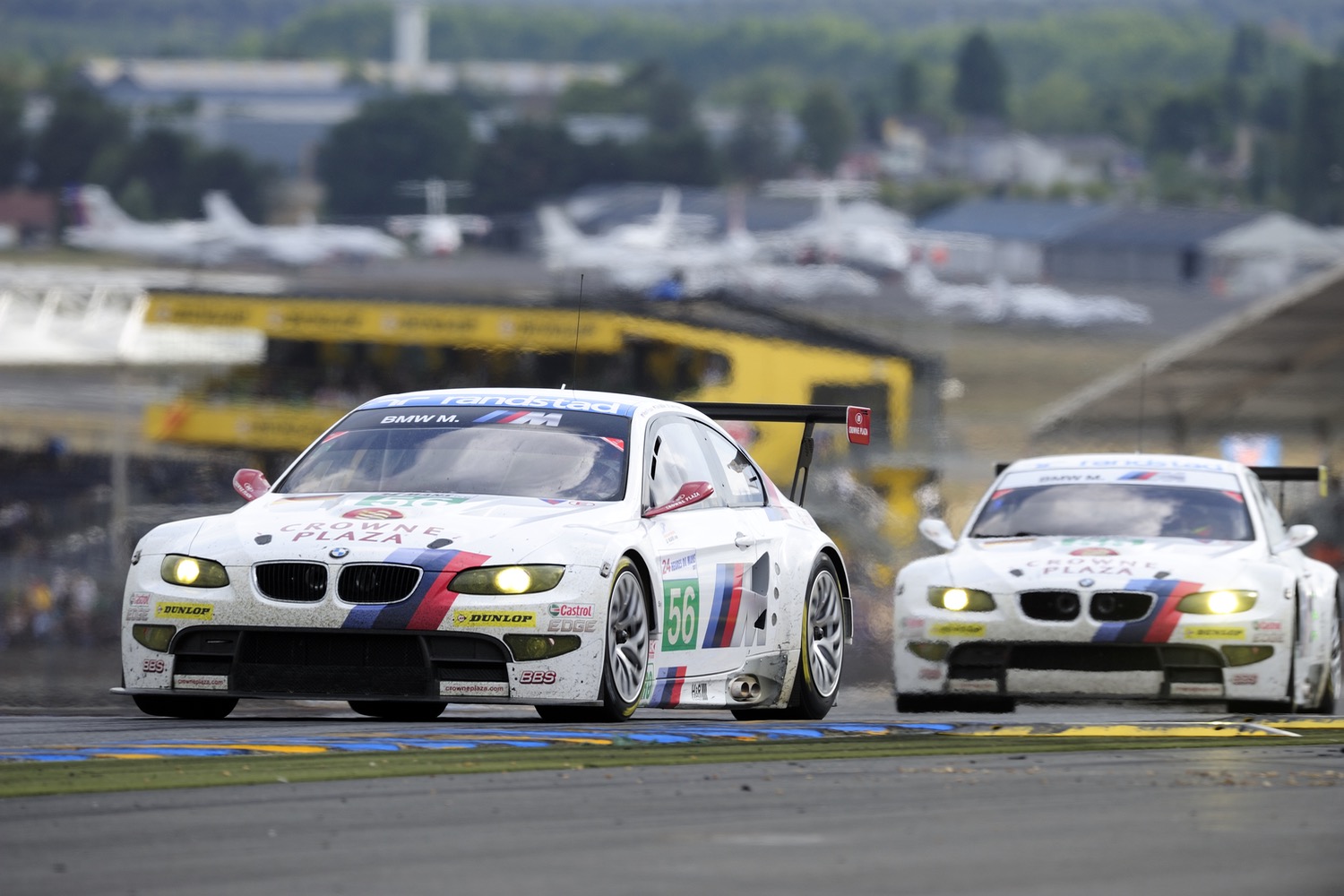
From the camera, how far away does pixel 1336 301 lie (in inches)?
1099

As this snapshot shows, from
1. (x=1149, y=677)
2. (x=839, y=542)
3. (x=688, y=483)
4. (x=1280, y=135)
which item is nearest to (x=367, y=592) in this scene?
(x=688, y=483)

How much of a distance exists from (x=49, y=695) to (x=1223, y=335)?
542 inches

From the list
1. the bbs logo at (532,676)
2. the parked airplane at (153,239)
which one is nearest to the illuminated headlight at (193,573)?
the bbs logo at (532,676)

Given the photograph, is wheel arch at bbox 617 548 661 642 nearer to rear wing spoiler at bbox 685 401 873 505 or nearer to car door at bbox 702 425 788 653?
car door at bbox 702 425 788 653

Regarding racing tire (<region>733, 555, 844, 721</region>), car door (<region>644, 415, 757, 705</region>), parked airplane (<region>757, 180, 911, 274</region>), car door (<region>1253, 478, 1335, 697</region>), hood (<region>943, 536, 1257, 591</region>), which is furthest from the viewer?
parked airplane (<region>757, 180, 911, 274</region>)

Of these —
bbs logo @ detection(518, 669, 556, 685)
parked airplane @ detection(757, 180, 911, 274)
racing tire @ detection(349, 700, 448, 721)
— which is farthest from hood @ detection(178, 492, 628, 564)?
parked airplane @ detection(757, 180, 911, 274)

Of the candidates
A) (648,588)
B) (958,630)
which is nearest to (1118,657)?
(958,630)

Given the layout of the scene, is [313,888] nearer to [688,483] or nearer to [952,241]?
[688,483]

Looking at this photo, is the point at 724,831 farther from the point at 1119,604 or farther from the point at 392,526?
the point at 1119,604

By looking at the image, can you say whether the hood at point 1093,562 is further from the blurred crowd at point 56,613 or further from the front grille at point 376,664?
the blurred crowd at point 56,613

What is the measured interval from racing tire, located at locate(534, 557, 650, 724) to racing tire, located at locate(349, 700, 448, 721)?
1.45ft

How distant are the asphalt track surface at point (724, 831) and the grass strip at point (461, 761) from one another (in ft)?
0.41

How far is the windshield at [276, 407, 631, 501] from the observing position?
8.84 m

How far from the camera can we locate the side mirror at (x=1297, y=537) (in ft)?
38.5
